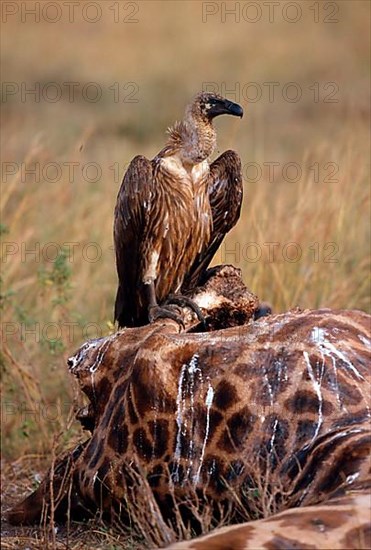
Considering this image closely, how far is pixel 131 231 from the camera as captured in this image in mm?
5867

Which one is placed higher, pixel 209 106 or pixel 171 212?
pixel 209 106

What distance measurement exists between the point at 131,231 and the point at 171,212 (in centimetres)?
20

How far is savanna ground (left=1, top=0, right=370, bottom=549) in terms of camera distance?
6.92 metres

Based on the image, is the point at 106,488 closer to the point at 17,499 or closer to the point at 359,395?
the point at 359,395

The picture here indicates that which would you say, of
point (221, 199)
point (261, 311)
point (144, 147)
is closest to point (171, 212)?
point (221, 199)

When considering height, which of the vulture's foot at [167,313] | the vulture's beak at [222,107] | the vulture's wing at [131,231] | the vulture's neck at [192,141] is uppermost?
Result: the vulture's beak at [222,107]

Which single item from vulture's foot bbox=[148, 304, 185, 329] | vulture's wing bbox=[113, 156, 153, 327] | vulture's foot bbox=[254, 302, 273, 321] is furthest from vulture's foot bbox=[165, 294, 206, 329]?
vulture's wing bbox=[113, 156, 153, 327]

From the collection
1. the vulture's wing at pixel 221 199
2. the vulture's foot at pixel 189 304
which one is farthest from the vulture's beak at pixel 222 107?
the vulture's foot at pixel 189 304

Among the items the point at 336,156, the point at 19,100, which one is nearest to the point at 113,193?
the point at 336,156

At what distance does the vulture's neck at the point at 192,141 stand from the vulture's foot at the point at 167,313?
2.60 ft

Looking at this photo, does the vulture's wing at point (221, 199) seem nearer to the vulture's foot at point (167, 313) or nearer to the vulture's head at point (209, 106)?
the vulture's head at point (209, 106)

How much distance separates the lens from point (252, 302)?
514cm

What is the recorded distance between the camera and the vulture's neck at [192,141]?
5848mm

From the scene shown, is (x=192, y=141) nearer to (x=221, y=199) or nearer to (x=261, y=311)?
Answer: (x=221, y=199)
